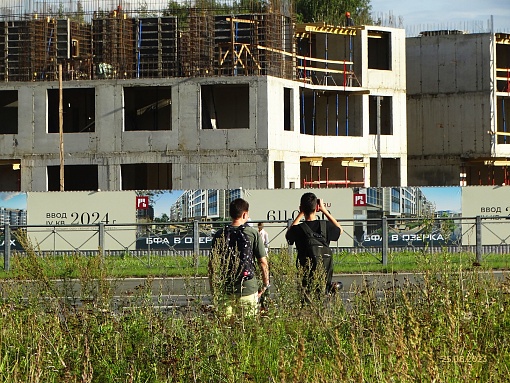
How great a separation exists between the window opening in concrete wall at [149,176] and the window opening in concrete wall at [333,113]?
6963 mm

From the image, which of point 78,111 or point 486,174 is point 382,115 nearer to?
point 486,174

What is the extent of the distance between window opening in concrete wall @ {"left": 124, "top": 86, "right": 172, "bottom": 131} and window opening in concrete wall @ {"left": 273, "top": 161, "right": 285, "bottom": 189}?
22.4ft

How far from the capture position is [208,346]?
8367 mm

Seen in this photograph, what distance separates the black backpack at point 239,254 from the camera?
1005 centimetres

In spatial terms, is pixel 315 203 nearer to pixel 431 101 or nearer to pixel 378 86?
pixel 378 86

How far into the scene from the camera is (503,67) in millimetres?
57469

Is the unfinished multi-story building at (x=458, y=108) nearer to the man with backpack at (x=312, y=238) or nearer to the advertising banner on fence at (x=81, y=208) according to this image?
the advertising banner on fence at (x=81, y=208)

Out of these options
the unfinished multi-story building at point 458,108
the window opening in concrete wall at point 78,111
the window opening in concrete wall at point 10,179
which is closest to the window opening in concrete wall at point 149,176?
the window opening in concrete wall at point 78,111

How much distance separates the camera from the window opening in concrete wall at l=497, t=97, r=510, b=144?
181 feet

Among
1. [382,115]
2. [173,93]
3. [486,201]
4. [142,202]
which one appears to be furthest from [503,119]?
[142,202]

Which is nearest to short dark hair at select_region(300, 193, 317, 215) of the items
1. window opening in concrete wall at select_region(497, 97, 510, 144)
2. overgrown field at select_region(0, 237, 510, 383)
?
overgrown field at select_region(0, 237, 510, 383)

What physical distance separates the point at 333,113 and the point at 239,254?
137 feet

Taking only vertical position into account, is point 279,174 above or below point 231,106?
below

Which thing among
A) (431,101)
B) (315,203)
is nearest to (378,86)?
(431,101)
